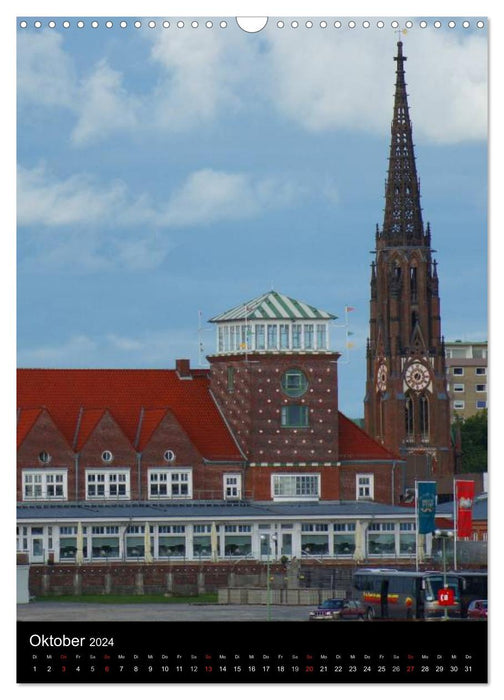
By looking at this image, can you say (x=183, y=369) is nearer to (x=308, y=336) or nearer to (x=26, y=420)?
(x=26, y=420)

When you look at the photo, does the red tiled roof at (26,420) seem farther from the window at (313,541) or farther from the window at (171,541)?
the window at (313,541)

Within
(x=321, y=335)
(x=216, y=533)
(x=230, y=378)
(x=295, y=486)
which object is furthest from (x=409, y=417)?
(x=216, y=533)

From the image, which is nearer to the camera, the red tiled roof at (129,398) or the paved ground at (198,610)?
the paved ground at (198,610)

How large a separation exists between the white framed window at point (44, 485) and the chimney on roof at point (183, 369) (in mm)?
9327

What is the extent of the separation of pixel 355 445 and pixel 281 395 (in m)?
4.76

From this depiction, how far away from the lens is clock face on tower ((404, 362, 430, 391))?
454 ft

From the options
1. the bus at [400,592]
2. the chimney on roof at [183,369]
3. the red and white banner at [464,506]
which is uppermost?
the chimney on roof at [183,369]

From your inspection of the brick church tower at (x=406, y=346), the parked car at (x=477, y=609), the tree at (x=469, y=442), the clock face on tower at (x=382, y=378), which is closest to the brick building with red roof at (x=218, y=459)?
the tree at (x=469, y=442)

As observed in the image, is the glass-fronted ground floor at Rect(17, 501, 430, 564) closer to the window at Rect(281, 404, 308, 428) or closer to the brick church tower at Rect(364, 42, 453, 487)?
the window at Rect(281, 404, 308, 428)

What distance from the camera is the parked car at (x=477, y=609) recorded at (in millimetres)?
31211

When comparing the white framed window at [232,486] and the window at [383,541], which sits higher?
the white framed window at [232,486]

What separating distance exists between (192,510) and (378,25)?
46.2 meters

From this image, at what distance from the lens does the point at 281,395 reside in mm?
76312
